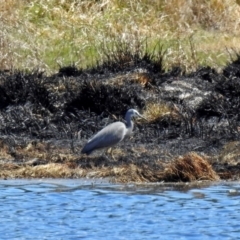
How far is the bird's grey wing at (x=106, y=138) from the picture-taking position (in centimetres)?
1598

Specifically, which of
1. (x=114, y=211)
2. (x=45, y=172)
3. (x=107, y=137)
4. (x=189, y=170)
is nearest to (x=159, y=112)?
(x=107, y=137)

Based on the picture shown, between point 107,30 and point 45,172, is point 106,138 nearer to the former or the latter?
point 45,172

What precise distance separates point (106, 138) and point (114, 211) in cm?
341

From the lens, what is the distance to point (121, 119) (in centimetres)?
1884

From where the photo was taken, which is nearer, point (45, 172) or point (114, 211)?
point (114, 211)

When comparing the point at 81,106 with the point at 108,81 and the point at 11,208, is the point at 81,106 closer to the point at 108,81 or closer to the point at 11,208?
the point at 108,81

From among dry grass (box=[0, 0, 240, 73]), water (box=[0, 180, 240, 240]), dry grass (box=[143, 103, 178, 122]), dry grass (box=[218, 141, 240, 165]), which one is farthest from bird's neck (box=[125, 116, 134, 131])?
dry grass (box=[0, 0, 240, 73])

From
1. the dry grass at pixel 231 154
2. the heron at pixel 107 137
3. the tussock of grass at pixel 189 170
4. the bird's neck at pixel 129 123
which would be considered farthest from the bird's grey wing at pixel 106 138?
the tussock of grass at pixel 189 170

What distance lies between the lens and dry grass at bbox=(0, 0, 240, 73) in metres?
24.3

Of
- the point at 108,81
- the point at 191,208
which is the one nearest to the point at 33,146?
the point at 108,81

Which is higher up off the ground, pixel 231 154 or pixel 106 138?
pixel 106 138

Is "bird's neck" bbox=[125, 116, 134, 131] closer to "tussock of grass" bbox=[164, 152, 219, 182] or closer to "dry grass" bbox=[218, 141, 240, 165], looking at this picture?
"dry grass" bbox=[218, 141, 240, 165]

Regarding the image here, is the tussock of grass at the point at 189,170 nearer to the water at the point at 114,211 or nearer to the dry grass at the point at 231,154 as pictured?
the water at the point at 114,211

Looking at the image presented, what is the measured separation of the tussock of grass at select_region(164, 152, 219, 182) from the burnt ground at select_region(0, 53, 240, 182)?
0.01 metres
